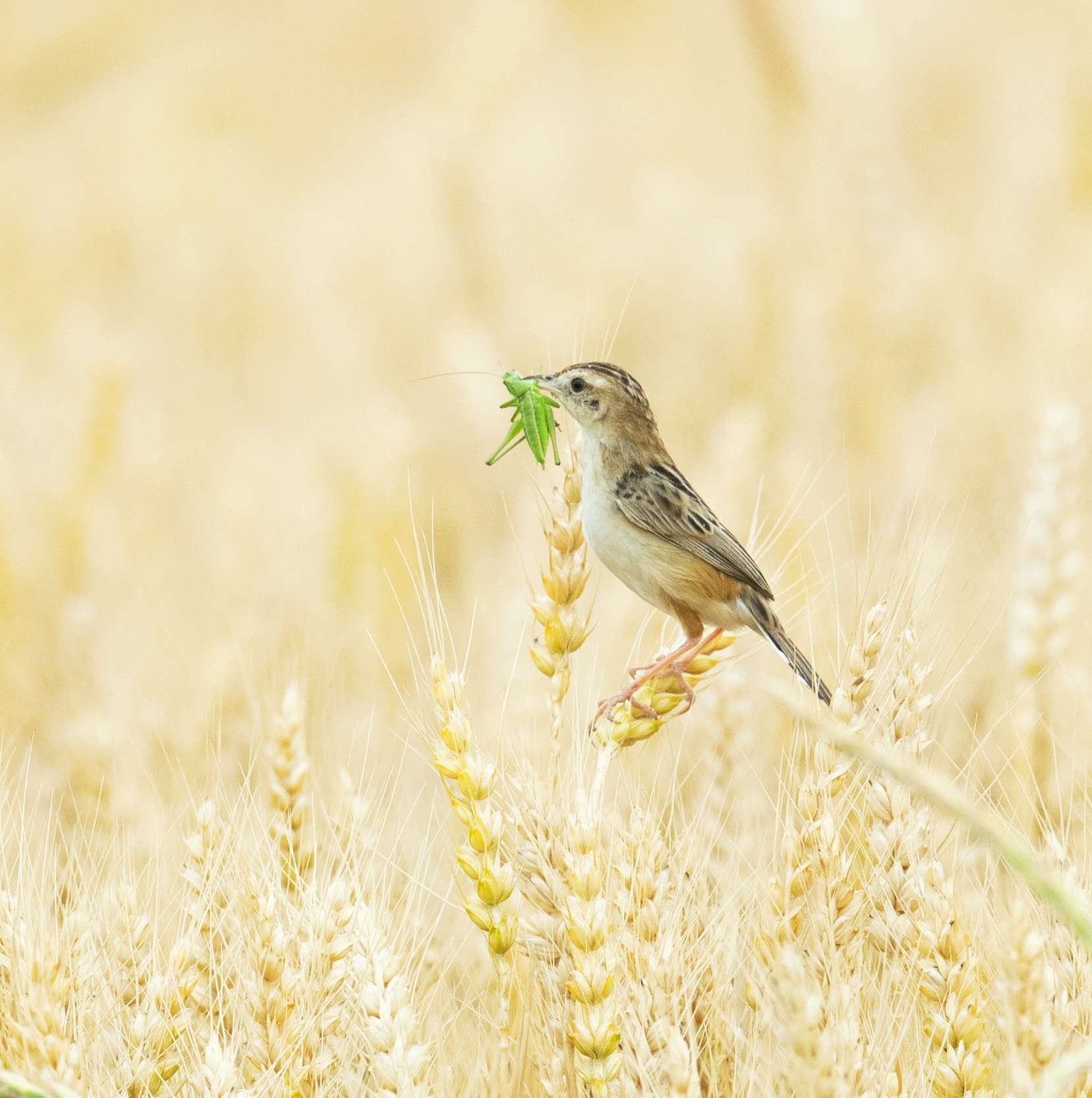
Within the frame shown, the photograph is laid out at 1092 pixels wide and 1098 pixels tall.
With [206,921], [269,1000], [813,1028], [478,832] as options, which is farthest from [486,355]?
[813,1028]

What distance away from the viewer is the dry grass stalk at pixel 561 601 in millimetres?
2408

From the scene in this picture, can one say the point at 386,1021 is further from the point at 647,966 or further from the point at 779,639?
the point at 779,639

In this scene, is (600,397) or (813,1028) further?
(600,397)

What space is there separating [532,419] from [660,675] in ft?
1.97

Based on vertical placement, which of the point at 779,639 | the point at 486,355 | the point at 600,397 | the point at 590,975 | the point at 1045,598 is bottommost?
the point at 590,975

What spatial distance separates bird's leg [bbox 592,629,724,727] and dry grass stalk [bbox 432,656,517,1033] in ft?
1.05

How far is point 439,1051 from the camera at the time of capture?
2443mm

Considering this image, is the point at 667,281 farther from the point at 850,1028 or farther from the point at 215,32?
the point at 215,32

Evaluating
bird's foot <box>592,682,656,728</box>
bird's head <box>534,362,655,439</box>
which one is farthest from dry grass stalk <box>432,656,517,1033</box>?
bird's head <box>534,362,655,439</box>

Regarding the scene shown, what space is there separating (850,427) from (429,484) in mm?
2366

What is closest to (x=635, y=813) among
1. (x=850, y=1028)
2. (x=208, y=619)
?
(x=850, y=1028)

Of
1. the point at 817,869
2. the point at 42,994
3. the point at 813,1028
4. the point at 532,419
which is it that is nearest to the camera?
the point at 813,1028

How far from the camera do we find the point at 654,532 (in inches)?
116

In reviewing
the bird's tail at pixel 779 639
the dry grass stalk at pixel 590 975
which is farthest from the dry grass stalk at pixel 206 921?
the bird's tail at pixel 779 639
